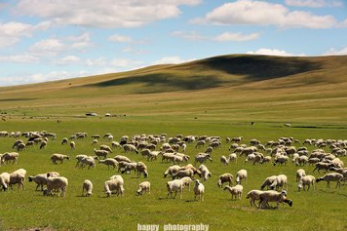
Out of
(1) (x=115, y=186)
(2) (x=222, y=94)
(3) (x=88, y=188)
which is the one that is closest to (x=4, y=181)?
(3) (x=88, y=188)

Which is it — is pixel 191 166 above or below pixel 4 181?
below

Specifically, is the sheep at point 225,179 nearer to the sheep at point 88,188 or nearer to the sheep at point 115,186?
the sheep at point 115,186

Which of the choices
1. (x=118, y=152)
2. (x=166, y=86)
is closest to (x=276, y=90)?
(x=166, y=86)

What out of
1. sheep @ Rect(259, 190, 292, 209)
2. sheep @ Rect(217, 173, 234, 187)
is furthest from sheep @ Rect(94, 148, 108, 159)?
sheep @ Rect(259, 190, 292, 209)

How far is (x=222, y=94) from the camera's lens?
5571 inches

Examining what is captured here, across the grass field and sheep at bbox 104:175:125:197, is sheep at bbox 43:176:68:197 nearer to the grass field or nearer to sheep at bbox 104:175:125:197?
the grass field

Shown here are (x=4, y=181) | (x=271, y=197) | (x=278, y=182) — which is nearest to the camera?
(x=271, y=197)

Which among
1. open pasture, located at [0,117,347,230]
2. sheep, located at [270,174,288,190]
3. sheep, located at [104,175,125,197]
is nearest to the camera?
A: open pasture, located at [0,117,347,230]

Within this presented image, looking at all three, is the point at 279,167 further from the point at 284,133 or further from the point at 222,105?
the point at 222,105

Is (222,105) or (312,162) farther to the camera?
(222,105)

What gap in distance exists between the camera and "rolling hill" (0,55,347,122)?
95969mm

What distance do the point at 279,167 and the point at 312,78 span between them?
124m

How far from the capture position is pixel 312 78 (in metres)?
151

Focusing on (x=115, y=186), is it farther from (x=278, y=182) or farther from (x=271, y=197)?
(x=278, y=182)
